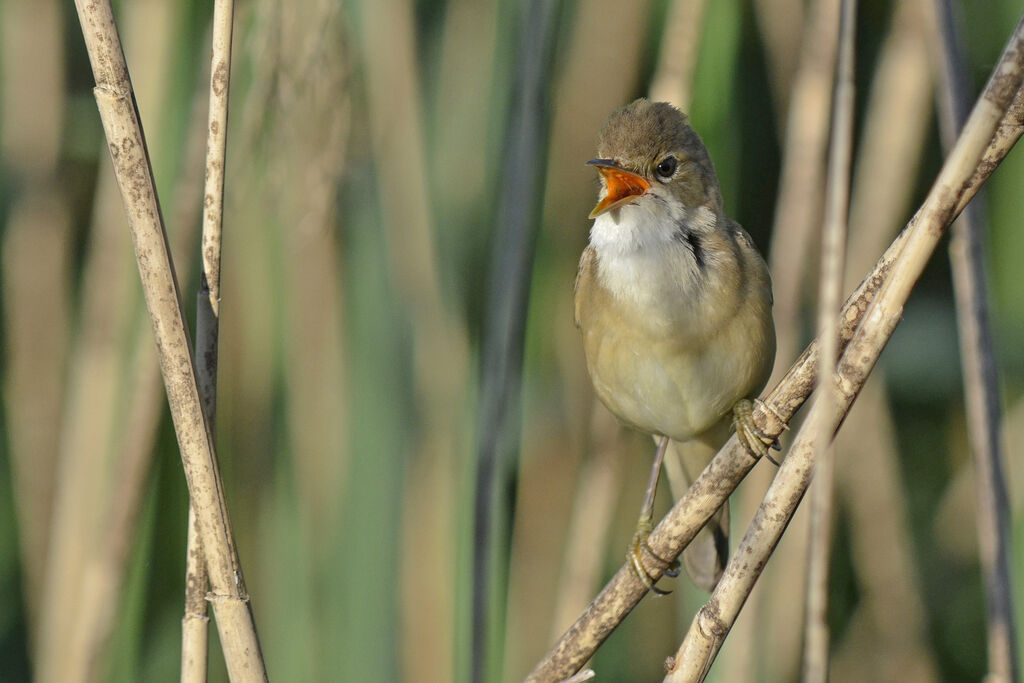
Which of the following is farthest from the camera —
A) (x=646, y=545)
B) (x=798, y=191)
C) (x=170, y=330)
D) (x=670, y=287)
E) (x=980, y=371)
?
(x=798, y=191)

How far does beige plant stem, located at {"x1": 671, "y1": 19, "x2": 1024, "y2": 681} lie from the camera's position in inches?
39.9

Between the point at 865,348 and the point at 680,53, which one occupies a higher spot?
the point at 680,53

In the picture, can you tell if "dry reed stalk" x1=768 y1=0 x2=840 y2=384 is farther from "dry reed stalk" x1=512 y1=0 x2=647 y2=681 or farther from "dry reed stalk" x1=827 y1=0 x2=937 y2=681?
"dry reed stalk" x1=512 y1=0 x2=647 y2=681

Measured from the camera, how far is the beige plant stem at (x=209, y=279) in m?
1.23

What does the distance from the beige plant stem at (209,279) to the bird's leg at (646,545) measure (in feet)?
1.78

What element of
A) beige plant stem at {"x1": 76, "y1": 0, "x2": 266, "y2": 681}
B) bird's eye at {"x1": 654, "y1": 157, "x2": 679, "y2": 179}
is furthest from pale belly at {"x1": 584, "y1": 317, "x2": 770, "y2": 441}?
beige plant stem at {"x1": 76, "y1": 0, "x2": 266, "y2": 681}

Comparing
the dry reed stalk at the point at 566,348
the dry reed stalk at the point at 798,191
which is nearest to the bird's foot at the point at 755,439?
the dry reed stalk at the point at 798,191

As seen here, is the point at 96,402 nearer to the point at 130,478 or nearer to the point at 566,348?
the point at 130,478

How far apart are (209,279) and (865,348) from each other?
0.73 meters

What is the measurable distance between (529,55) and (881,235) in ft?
3.01

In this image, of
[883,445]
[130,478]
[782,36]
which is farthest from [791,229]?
[130,478]

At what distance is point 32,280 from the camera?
7.63 ft

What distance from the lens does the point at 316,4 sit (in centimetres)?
178

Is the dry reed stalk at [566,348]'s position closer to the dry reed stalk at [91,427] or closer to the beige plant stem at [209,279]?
the dry reed stalk at [91,427]
